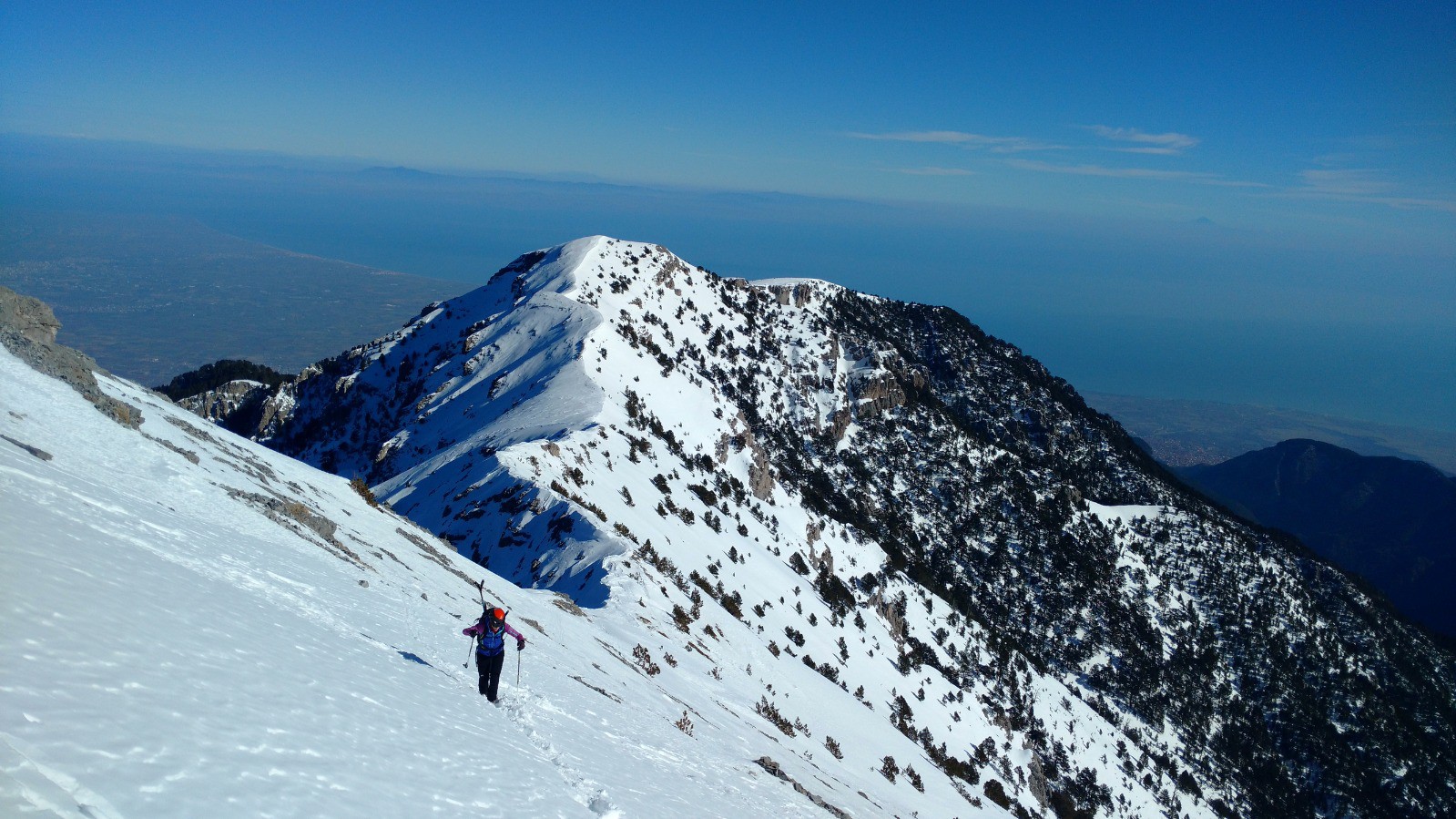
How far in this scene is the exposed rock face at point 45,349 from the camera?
15422 millimetres

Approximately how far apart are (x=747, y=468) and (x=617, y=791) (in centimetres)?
5386

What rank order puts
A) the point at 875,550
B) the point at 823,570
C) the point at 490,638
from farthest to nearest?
1. the point at 875,550
2. the point at 823,570
3. the point at 490,638

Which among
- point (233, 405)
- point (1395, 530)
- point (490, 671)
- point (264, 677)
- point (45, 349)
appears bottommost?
→ point (1395, 530)

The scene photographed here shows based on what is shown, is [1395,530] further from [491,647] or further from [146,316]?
[146,316]

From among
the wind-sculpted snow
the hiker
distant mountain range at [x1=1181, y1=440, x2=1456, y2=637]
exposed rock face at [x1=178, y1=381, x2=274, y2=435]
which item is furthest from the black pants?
distant mountain range at [x1=1181, y1=440, x2=1456, y2=637]

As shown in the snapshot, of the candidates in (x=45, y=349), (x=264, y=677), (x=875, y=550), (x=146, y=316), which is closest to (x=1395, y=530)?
(x=875, y=550)

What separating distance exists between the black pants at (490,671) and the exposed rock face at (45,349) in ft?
35.4

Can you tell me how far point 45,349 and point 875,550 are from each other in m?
58.5

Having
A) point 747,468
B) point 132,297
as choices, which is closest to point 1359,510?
point 747,468

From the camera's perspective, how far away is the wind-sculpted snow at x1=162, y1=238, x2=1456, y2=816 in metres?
32.9

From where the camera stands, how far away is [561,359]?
188 feet

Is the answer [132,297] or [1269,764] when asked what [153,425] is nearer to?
[1269,764]

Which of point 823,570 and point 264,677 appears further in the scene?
point 823,570

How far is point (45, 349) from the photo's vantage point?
1605cm
